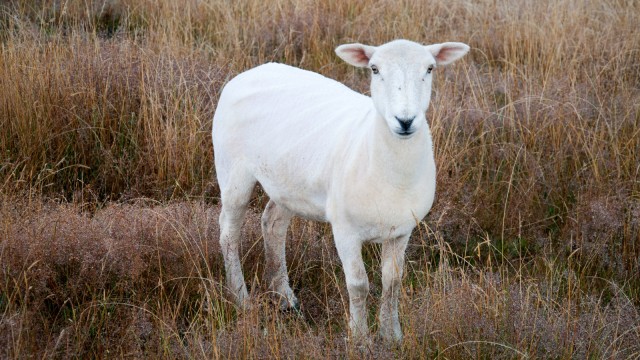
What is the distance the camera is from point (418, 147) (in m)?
3.56

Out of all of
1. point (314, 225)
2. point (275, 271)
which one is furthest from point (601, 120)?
point (275, 271)

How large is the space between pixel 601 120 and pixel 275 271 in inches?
105

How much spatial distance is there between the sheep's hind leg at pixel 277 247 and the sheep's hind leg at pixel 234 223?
0.15 metres

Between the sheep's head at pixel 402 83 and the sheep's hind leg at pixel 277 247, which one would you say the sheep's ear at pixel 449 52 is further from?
the sheep's hind leg at pixel 277 247

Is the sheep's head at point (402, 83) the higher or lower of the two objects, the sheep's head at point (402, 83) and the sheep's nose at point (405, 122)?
the higher

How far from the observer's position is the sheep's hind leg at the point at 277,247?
4453 millimetres

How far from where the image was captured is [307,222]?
195 inches

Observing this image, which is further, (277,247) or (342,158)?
(277,247)

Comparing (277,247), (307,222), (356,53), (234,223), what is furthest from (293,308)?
(356,53)

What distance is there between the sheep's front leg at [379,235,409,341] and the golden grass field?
0.14 m

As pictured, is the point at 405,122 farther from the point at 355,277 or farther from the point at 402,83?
the point at 355,277

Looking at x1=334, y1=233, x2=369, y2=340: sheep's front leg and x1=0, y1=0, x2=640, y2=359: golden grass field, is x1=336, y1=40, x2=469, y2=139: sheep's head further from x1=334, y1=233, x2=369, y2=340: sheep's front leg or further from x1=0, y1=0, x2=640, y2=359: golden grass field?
x1=0, y1=0, x2=640, y2=359: golden grass field

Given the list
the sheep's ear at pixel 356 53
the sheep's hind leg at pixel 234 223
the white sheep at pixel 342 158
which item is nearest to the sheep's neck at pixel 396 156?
the white sheep at pixel 342 158

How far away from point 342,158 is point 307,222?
1259 mm
